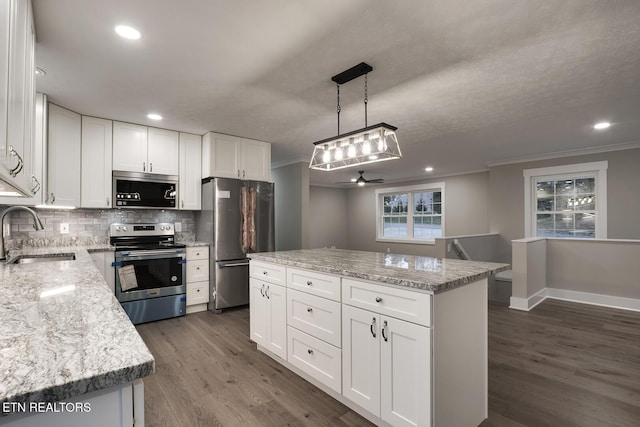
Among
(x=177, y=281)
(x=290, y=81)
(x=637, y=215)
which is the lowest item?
(x=177, y=281)

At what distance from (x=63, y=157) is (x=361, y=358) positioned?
12.1ft

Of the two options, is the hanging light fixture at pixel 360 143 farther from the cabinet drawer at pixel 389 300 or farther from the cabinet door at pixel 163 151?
the cabinet door at pixel 163 151

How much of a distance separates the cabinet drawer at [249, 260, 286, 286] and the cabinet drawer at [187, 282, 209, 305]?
1.59m

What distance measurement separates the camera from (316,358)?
2.28 metres

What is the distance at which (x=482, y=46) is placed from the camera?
2.13m

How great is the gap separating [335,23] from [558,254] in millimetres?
5122

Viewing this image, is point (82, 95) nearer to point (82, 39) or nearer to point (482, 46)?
point (82, 39)

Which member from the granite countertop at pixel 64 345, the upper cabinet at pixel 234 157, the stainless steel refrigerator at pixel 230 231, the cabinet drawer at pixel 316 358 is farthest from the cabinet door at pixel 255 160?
the granite countertop at pixel 64 345

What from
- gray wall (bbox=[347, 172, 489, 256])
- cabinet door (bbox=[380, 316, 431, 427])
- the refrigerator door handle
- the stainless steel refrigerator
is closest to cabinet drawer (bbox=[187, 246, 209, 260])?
the stainless steel refrigerator

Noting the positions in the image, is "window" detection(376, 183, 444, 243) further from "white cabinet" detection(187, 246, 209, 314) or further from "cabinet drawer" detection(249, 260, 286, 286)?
"cabinet drawer" detection(249, 260, 286, 286)

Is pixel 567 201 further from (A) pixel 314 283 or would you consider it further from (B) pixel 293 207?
(A) pixel 314 283

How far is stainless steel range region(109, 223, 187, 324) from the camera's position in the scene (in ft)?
12.0

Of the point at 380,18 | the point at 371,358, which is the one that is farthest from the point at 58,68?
the point at 371,358

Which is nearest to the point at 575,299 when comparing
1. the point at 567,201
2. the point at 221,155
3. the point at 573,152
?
the point at 567,201
